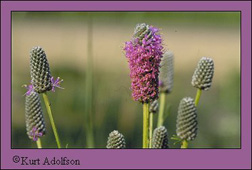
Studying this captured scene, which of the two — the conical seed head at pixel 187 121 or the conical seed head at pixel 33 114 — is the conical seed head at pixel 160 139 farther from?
the conical seed head at pixel 33 114

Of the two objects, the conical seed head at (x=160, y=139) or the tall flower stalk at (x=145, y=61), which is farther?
the conical seed head at (x=160, y=139)

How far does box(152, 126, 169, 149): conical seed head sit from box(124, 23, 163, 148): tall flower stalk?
0.67ft

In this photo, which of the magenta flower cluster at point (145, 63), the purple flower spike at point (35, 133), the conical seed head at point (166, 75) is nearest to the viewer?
the magenta flower cluster at point (145, 63)

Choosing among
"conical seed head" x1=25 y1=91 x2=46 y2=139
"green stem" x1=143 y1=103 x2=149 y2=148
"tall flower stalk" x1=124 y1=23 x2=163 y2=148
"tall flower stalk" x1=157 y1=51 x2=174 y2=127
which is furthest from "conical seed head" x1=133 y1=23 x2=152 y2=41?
"tall flower stalk" x1=157 y1=51 x2=174 y2=127

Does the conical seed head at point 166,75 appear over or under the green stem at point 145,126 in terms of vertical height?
over

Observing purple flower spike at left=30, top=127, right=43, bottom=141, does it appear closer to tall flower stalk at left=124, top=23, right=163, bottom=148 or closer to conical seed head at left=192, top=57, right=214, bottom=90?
tall flower stalk at left=124, top=23, right=163, bottom=148

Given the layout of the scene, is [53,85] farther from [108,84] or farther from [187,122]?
[108,84]

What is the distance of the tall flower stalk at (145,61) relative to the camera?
2.12 meters

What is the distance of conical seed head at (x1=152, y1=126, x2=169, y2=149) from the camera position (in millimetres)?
2350

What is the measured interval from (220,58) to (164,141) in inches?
229

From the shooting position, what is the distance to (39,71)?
2.29 meters

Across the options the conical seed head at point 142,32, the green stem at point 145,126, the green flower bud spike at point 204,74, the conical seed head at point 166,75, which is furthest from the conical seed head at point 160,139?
the conical seed head at point 166,75

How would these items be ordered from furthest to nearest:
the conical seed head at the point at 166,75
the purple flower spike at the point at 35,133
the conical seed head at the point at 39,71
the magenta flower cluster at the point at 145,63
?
1. the conical seed head at the point at 166,75
2. the purple flower spike at the point at 35,133
3. the conical seed head at the point at 39,71
4. the magenta flower cluster at the point at 145,63

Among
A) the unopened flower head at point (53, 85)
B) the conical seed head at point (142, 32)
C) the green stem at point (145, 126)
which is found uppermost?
the conical seed head at point (142, 32)
